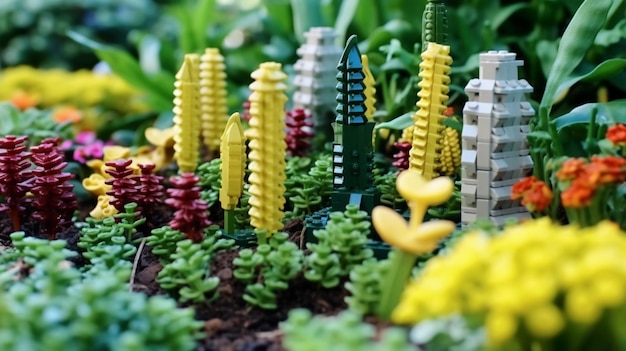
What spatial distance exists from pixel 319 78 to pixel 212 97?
0.33 m

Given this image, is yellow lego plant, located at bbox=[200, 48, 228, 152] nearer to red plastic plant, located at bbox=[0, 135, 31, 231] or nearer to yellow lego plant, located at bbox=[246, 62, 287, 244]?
red plastic plant, located at bbox=[0, 135, 31, 231]

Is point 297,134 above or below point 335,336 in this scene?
above

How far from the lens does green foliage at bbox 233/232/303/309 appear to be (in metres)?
1.62

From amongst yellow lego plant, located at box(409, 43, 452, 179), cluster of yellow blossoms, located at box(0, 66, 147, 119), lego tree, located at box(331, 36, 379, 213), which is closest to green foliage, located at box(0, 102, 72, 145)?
lego tree, located at box(331, 36, 379, 213)

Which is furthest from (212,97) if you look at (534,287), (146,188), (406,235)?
(534,287)

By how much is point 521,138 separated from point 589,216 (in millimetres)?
259

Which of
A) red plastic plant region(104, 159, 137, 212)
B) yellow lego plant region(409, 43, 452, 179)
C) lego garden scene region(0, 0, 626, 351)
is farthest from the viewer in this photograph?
red plastic plant region(104, 159, 137, 212)

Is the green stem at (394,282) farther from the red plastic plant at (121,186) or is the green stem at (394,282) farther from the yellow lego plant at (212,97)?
the yellow lego plant at (212,97)

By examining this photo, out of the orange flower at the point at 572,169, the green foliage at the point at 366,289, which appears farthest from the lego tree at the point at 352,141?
the orange flower at the point at 572,169

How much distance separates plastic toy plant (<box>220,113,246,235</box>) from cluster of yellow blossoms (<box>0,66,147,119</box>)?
2.25 meters

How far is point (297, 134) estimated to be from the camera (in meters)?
2.40

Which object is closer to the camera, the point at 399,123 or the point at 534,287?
the point at 534,287

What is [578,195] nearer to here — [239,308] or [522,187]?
[522,187]

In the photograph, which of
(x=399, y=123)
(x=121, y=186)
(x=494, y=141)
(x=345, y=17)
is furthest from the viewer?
(x=345, y=17)
